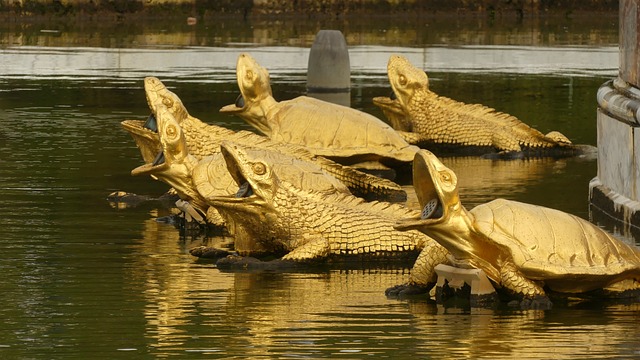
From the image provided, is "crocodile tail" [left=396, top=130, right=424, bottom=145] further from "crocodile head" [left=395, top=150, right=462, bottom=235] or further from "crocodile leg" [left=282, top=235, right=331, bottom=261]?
"crocodile head" [left=395, top=150, right=462, bottom=235]

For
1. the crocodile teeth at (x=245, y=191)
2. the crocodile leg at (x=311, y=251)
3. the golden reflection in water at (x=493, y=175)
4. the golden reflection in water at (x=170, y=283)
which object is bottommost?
the golden reflection in water at (x=493, y=175)

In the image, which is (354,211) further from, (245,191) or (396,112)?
(396,112)

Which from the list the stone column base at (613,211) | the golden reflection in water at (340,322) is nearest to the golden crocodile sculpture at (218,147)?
the stone column base at (613,211)

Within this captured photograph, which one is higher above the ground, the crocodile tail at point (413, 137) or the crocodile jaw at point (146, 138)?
the crocodile jaw at point (146, 138)

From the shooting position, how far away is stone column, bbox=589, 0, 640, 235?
13.7m

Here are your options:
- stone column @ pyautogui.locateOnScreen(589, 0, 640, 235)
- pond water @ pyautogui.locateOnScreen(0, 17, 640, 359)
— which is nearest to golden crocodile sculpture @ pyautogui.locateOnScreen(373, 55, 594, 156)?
pond water @ pyautogui.locateOnScreen(0, 17, 640, 359)

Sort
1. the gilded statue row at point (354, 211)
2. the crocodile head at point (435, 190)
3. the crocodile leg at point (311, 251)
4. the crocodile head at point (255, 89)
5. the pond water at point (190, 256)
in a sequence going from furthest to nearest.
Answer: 1. the crocodile head at point (255, 89)
2. the crocodile leg at point (311, 251)
3. the gilded statue row at point (354, 211)
4. the crocodile head at point (435, 190)
5. the pond water at point (190, 256)

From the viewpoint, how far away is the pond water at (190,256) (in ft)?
31.6

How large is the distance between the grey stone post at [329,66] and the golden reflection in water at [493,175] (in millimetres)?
7443

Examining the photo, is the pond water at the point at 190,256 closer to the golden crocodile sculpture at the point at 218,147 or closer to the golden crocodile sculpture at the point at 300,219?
the golden crocodile sculpture at the point at 300,219

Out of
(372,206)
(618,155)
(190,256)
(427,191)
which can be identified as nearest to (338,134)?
(618,155)

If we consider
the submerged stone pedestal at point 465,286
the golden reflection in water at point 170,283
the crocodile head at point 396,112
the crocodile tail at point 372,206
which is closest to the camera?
the golden reflection in water at point 170,283

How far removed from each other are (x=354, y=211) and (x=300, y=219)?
41cm

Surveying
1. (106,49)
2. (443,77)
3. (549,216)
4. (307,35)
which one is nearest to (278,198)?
(549,216)
